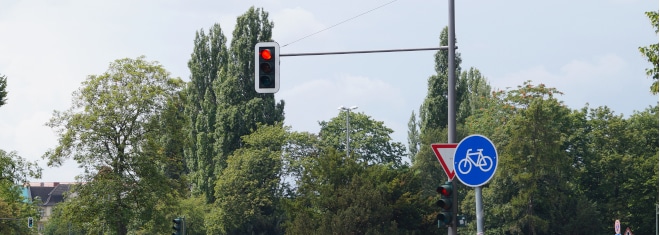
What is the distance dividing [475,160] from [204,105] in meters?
68.2

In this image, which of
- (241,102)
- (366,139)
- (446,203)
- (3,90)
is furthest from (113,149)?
(446,203)

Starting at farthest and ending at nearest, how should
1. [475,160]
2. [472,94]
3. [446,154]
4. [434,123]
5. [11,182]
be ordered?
1. [472,94]
2. [434,123]
3. [11,182]
4. [446,154]
5. [475,160]

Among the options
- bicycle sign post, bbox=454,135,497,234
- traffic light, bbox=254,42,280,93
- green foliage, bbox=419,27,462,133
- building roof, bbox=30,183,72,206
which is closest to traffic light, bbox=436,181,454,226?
bicycle sign post, bbox=454,135,497,234

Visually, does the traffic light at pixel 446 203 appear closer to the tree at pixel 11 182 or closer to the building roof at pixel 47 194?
the tree at pixel 11 182

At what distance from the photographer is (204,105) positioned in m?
83.4

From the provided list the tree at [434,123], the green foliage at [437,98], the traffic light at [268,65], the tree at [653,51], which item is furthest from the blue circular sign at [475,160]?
the green foliage at [437,98]

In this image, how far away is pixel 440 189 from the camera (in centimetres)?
1866

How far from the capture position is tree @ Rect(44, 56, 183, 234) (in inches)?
2160

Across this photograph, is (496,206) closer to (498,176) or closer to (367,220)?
(498,176)

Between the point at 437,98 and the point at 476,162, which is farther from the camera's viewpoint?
the point at 437,98

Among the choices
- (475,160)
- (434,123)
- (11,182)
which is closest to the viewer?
(475,160)

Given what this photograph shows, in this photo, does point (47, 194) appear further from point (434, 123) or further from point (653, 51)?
point (653, 51)

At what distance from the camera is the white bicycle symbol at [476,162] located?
16125 mm

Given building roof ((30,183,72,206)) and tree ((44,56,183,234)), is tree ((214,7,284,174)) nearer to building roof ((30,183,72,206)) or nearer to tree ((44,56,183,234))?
tree ((44,56,183,234))
